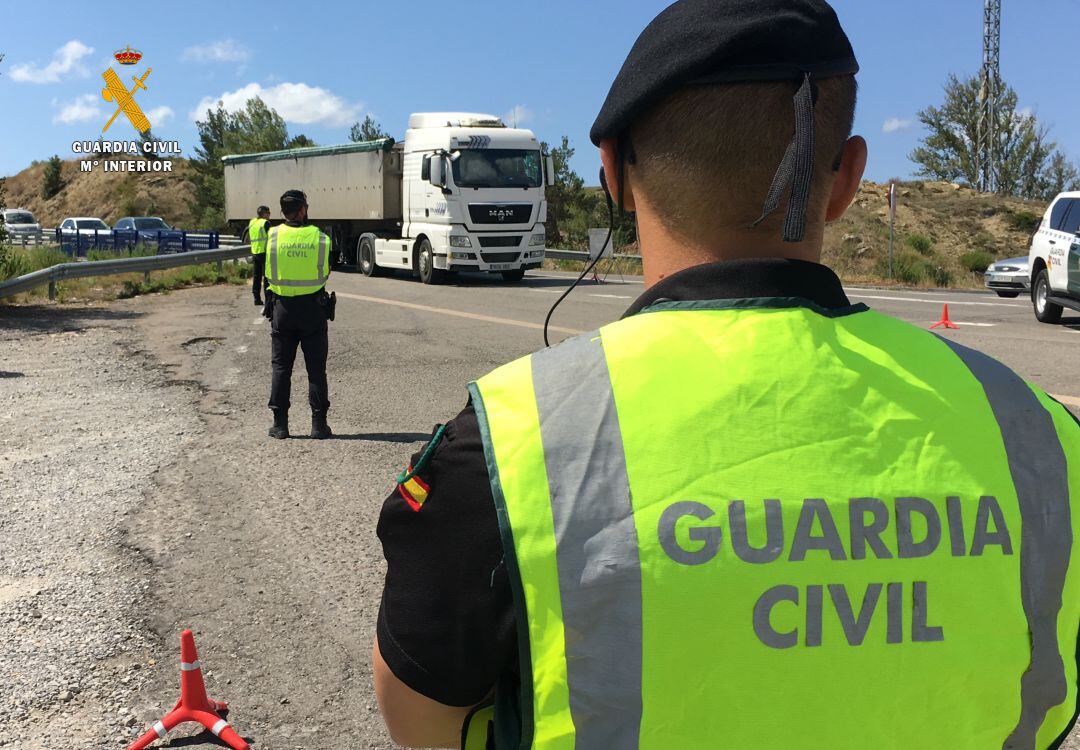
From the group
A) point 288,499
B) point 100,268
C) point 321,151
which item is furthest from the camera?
point 321,151

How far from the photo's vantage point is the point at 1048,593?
1259 millimetres

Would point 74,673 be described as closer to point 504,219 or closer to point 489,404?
point 489,404

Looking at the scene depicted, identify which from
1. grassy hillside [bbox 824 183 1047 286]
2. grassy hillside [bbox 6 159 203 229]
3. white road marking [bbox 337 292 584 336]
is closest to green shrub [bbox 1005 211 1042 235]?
grassy hillside [bbox 824 183 1047 286]

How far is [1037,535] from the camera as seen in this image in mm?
1252

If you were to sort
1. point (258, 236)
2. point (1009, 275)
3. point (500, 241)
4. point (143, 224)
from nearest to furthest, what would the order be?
point (258, 236) < point (1009, 275) < point (500, 241) < point (143, 224)

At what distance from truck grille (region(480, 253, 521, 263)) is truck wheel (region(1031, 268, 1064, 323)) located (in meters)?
11.3

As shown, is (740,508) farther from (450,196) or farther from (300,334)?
(450,196)

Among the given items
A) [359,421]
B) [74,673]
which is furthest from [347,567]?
[359,421]

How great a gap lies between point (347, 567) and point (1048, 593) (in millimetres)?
4032

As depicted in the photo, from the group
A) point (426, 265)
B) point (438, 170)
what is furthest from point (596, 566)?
point (426, 265)

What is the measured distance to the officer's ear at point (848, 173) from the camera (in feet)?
4.66

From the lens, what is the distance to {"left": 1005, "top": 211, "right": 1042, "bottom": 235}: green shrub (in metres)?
41.8

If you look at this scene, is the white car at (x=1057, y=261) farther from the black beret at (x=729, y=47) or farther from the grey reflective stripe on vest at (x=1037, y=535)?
the black beret at (x=729, y=47)

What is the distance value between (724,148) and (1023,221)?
45518mm
